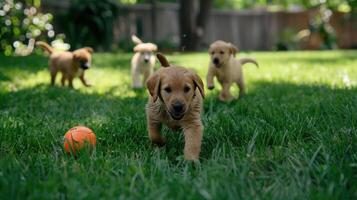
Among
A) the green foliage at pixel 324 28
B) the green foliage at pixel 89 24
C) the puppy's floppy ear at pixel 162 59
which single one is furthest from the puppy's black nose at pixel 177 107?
the green foliage at pixel 324 28

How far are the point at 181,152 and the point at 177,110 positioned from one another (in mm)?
441

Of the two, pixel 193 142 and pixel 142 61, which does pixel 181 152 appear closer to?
pixel 193 142

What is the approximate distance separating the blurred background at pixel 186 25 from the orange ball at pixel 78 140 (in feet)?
18.0

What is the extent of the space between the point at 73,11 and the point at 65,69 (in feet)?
32.1

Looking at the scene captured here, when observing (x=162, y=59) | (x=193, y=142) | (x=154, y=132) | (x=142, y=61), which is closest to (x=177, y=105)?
(x=193, y=142)

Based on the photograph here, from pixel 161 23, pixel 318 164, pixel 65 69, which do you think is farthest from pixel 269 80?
pixel 161 23

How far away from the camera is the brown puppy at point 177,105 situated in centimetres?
338

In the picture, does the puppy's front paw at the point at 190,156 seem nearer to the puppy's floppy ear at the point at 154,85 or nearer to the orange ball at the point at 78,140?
the puppy's floppy ear at the point at 154,85

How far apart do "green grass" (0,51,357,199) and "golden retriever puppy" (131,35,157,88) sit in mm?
991

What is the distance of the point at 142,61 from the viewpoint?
23.4 ft

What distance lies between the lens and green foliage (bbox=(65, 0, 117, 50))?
16.3 metres

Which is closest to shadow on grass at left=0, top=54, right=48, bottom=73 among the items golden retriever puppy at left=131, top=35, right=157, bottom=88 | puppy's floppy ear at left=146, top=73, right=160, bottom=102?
golden retriever puppy at left=131, top=35, right=157, bottom=88

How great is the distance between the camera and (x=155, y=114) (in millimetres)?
3727

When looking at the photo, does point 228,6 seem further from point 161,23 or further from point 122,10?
point 122,10
